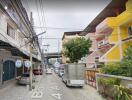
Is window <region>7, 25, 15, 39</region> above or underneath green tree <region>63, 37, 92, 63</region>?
above

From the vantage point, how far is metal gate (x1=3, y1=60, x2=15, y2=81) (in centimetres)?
2412

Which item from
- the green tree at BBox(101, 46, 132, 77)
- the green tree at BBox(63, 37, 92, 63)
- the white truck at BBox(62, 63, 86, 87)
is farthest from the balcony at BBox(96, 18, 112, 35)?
the green tree at BBox(101, 46, 132, 77)

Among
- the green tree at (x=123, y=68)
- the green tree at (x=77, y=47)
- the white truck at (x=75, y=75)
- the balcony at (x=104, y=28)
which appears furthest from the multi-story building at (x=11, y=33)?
the balcony at (x=104, y=28)

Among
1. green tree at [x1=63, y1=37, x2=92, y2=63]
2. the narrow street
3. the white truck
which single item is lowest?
the narrow street

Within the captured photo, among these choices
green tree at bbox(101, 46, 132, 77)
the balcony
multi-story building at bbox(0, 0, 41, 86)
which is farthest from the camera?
the balcony

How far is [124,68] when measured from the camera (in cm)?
1515

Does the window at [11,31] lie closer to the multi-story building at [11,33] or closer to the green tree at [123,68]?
the multi-story building at [11,33]

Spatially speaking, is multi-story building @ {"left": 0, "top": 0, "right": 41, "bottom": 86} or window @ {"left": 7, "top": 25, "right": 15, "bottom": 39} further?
window @ {"left": 7, "top": 25, "right": 15, "bottom": 39}

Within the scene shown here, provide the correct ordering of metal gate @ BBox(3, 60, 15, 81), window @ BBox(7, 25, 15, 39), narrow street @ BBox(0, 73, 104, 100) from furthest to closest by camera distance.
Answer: window @ BBox(7, 25, 15, 39) → metal gate @ BBox(3, 60, 15, 81) → narrow street @ BBox(0, 73, 104, 100)

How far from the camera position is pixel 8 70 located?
2617cm

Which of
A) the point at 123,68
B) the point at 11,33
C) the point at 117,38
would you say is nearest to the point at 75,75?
the point at 117,38

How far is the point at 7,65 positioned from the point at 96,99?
14.1m

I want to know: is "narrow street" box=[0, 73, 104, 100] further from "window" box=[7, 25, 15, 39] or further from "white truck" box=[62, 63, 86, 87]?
"window" box=[7, 25, 15, 39]

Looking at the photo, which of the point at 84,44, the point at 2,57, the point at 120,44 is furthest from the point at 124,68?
the point at 84,44
